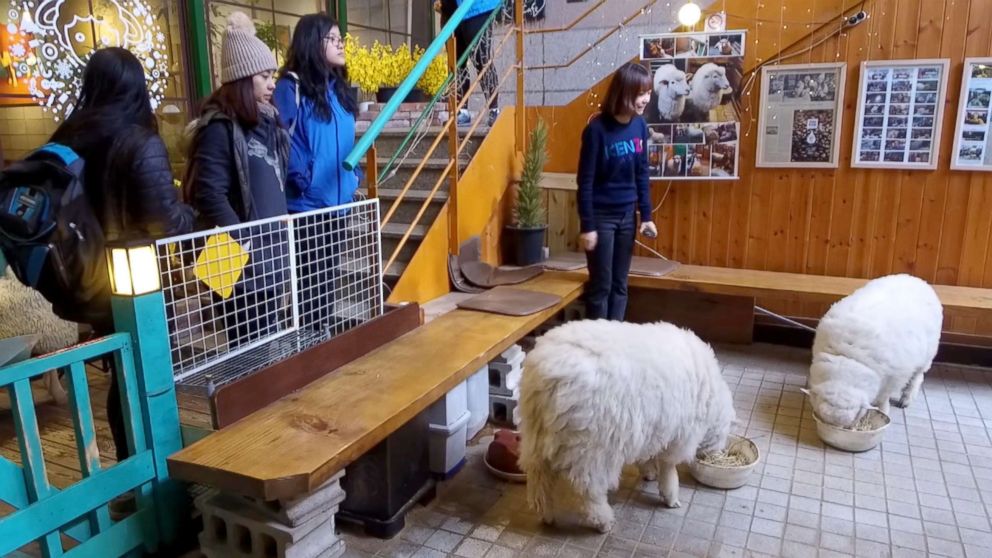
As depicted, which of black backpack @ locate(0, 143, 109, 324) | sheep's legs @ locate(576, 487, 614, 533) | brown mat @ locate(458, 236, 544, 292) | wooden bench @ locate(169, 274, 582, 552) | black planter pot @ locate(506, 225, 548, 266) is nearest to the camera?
wooden bench @ locate(169, 274, 582, 552)

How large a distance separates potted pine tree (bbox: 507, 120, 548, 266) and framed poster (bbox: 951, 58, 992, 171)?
2.42m

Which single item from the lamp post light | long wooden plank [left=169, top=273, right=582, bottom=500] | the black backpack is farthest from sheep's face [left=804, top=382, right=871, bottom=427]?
the black backpack

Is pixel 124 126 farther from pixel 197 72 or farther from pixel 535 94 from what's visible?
pixel 535 94

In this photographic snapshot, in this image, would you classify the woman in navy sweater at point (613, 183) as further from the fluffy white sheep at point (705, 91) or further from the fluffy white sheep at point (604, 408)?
the fluffy white sheep at point (604, 408)

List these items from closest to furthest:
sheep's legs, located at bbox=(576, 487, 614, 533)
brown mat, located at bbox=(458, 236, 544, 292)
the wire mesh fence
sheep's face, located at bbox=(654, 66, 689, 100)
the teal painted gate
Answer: the teal painted gate → the wire mesh fence → sheep's legs, located at bbox=(576, 487, 614, 533) → brown mat, located at bbox=(458, 236, 544, 292) → sheep's face, located at bbox=(654, 66, 689, 100)

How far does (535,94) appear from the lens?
5000 mm

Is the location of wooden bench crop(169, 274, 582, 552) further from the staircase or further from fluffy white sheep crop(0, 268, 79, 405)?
fluffy white sheep crop(0, 268, 79, 405)

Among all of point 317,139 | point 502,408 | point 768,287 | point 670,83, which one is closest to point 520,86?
point 670,83

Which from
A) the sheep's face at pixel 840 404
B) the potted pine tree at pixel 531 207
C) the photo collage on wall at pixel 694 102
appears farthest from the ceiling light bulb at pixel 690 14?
the sheep's face at pixel 840 404

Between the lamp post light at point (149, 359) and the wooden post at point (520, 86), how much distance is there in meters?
3.11

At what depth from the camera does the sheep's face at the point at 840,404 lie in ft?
10.2

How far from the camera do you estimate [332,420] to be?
2.18 m

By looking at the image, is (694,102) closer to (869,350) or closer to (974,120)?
(974,120)

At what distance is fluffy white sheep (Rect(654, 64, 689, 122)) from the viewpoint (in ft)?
14.5
